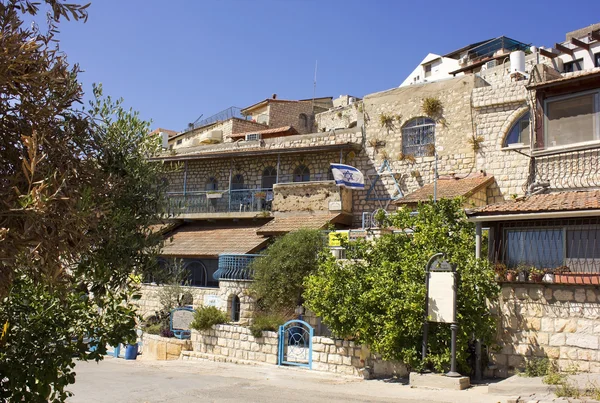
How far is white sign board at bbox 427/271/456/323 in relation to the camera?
1091 cm

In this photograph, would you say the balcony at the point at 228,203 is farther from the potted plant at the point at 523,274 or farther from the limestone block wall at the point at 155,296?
the potted plant at the point at 523,274

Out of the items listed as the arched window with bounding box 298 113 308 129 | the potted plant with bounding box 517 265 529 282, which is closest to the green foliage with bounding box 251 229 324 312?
the potted plant with bounding box 517 265 529 282

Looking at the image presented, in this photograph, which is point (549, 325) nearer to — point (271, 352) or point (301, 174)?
point (271, 352)

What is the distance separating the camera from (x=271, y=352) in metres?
15.0

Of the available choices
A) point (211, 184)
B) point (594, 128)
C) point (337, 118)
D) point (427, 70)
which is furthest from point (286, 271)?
point (427, 70)

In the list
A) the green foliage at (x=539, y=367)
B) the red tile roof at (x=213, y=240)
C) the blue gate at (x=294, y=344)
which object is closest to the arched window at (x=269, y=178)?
the red tile roof at (x=213, y=240)

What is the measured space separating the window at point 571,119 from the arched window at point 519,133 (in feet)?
24.7

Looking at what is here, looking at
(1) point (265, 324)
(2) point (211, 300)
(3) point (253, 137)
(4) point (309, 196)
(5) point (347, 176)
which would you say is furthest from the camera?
(3) point (253, 137)

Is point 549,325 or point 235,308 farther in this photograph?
point 235,308

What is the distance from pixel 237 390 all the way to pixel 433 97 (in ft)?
50.7

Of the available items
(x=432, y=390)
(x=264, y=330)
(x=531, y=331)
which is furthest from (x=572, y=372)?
(x=264, y=330)

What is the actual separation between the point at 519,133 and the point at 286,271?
411 inches

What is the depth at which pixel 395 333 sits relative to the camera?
11633 mm

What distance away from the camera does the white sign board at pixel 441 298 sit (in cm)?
1091
